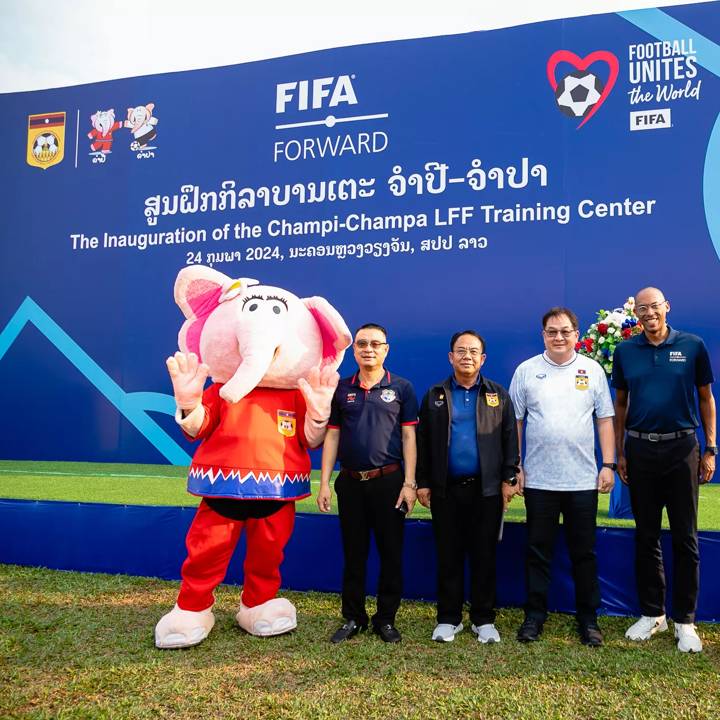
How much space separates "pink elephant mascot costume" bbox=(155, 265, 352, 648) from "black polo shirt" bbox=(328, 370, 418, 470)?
8 cm

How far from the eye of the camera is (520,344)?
608 centimetres

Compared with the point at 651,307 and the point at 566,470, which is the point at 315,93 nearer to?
the point at 651,307

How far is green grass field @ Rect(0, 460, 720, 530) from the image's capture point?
413 centimetres

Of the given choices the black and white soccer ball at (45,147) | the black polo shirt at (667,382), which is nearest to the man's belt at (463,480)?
the black polo shirt at (667,382)

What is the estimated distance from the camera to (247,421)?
2670 mm

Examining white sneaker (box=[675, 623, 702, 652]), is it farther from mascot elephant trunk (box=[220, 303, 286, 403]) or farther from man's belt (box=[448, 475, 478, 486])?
mascot elephant trunk (box=[220, 303, 286, 403])

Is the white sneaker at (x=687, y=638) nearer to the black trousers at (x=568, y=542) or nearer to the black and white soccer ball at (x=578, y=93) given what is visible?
the black trousers at (x=568, y=542)

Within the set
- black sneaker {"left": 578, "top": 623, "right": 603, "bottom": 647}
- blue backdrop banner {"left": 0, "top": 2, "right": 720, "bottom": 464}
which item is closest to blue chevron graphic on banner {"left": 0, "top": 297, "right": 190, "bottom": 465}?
blue backdrop banner {"left": 0, "top": 2, "right": 720, "bottom": 464}

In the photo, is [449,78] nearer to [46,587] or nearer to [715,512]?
[715,512]

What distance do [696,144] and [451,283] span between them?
2.44 m

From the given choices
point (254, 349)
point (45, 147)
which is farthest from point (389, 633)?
point (45, 147)

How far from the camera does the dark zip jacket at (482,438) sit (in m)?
2.61

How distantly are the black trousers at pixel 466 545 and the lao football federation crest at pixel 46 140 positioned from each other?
263 inches

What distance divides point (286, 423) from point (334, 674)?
97 centimetres
